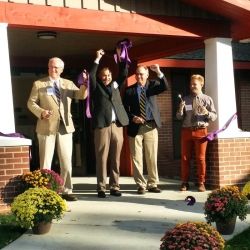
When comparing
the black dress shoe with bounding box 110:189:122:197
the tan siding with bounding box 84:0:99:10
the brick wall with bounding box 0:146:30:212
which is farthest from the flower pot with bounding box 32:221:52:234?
the tan siding with bounding box 84:0:99:10

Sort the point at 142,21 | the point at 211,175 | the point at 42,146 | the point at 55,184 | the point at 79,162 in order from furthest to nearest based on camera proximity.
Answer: the point at 79,162 → the point at 211,175 → the point at 142,21 → the point at 42,146 → the point at 55,184

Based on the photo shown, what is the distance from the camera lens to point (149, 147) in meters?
7.73

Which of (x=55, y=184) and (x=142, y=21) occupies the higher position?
(x=142, y=21)

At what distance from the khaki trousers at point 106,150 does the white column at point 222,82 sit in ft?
5.82

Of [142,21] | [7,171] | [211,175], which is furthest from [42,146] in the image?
[211,175]

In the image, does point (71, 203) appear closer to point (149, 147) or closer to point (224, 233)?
point (149, 147)

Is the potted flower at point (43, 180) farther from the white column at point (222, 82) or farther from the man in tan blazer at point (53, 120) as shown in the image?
the white column at point (222, 82)

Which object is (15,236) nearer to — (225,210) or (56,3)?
(225,210)

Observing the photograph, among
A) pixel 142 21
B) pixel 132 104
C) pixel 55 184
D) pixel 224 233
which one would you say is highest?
pixel 142 21

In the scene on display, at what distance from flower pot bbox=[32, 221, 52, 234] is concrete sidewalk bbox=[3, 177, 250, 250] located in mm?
53

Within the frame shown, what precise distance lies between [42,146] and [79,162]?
4303 millimetres

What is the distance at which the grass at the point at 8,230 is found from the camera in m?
5.16

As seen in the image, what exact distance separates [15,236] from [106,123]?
8.15ft

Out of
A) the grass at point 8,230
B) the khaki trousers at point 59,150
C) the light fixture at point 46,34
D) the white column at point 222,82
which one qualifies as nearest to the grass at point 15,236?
the grass at point 8,230
